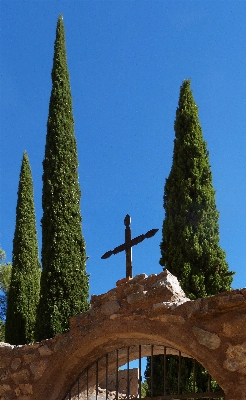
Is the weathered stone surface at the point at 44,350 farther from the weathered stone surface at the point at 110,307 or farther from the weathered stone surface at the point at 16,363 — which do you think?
the weathered stone surface at the point at 110,307

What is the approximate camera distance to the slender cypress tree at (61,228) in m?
8.67

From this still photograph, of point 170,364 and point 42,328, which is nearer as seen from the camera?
point 170,364

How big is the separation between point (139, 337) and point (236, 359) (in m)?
1.08

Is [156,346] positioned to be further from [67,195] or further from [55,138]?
[55,138]

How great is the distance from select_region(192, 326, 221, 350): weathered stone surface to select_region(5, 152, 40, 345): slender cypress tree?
7061 millimetres

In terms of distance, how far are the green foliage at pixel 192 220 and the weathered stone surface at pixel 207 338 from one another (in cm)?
379

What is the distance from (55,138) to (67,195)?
1.37m

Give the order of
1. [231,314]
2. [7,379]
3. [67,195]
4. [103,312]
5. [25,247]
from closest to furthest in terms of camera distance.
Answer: [231,314]
[103,312]
[7,379]
[67,195]
[25,247]

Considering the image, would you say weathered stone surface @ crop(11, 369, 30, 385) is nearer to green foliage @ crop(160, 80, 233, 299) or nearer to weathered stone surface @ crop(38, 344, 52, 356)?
weathered stone surface @ crop(38, 344, 52, 356)

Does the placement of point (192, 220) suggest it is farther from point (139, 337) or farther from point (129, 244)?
point (139, 337)

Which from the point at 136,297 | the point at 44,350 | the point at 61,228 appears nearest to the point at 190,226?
the point at 61,228

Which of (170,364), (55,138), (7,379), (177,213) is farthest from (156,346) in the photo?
(55,138)

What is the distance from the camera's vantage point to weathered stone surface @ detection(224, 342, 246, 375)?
3.47m

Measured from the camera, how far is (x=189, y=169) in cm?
873
